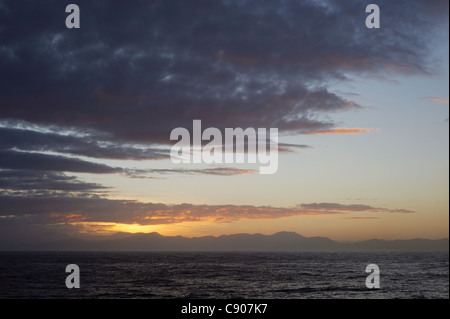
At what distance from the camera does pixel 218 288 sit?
187 feet

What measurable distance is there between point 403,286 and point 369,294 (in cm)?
1322
